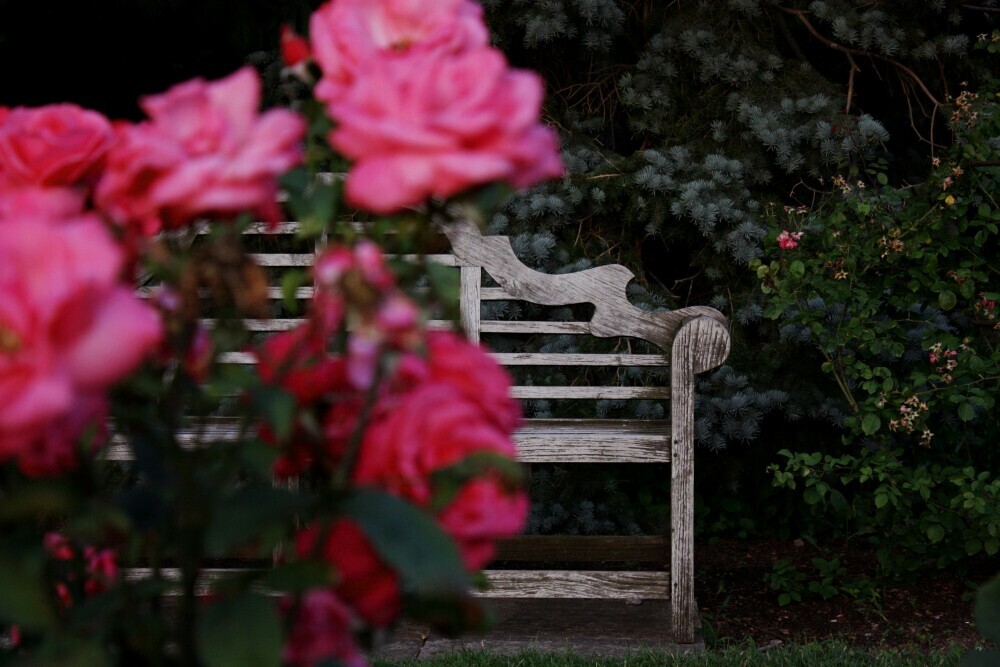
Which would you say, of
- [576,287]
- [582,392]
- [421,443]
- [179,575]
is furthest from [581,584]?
[421,443]

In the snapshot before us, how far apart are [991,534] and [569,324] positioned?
1315 mm

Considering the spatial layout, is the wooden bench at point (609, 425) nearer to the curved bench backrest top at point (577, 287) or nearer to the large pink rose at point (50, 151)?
the curved bench backrest top at point (577, 287)

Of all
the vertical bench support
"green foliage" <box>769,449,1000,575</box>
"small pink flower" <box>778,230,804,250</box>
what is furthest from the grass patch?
"small pink flower" <box>778,230,804,250</box>

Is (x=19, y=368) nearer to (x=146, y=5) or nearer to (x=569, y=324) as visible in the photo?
(x=569, y=324)

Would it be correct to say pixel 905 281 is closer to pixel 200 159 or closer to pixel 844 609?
pixel 844 609

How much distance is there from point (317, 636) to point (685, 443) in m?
2.28

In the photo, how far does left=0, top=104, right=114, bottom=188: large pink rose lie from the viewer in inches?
21.3

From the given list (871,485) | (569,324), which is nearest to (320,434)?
(569,324)

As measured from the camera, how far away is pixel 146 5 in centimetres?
371

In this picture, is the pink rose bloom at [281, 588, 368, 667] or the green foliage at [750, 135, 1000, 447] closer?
the pink rose bloom at [281, 588, 368, 667]

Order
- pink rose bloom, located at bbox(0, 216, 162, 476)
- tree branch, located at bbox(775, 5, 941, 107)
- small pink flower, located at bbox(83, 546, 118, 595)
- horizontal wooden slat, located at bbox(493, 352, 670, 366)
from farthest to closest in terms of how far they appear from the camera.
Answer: tree branch, located at bbox(775, 5, 941, 107) < horizontal wooden slat, located at bbox(493, 352, 670, 366) < small pink flower, located at bbox(83, 546, 118, 595) < pink rose bloom, located at bbox(0, 216, 162, 476)

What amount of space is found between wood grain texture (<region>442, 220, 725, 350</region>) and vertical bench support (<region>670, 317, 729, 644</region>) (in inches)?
6.6

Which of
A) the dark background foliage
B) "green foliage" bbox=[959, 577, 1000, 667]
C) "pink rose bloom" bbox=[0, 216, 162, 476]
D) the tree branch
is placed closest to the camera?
"pink rose bloom" bbox=[0, 216, 162, 476]

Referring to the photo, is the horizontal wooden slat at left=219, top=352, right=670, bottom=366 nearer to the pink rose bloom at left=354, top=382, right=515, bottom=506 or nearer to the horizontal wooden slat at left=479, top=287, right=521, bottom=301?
the horizontal wooden slat at left=479, top=287, right=521, bottom=301
